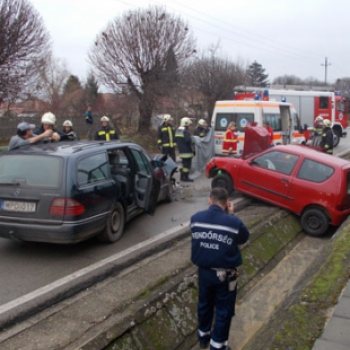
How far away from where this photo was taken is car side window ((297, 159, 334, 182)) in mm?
8099

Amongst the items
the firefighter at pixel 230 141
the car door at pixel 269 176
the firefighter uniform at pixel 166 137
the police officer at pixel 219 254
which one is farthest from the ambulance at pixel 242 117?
the police officer at pixel 219 254

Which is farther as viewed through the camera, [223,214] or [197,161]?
[197,161]

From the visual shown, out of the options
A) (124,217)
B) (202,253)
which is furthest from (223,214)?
(124,217)

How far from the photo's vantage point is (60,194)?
18.3 feet

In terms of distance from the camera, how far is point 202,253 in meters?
3.85

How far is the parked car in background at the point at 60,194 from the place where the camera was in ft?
18.4

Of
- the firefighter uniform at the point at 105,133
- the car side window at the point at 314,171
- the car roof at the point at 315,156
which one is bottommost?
the car side window at the point at 314,171

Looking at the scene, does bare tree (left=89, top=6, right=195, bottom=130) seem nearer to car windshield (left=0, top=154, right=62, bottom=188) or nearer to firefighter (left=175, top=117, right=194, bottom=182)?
firefighter (left=175, top=117, right=194, bottom=182)

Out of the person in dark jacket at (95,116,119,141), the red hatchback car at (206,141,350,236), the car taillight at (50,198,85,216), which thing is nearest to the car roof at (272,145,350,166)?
the red hatchback car at (206,141,350,236)

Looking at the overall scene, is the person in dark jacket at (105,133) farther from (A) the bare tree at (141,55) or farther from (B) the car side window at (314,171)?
(A) the bare tree at (141,55)

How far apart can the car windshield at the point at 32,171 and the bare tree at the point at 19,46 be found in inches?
527

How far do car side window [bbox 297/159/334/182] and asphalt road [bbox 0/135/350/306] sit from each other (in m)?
2.43

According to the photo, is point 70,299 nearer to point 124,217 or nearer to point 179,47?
point 124,217

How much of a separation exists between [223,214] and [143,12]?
20.8 m
